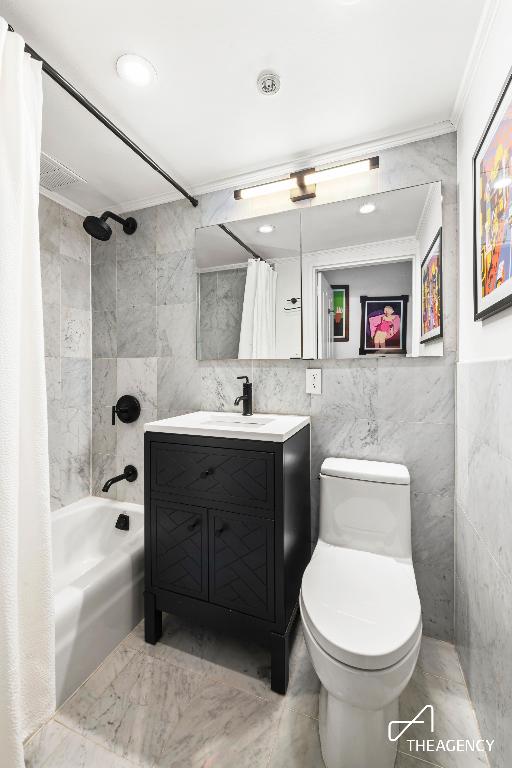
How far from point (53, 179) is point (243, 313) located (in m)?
1.24

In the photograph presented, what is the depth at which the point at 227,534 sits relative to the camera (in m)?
1.40

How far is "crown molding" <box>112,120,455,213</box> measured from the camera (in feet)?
5.03

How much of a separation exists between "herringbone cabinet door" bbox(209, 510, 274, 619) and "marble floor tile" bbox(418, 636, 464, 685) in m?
0.73

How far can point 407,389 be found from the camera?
5.28ft

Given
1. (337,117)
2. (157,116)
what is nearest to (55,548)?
(157,116)

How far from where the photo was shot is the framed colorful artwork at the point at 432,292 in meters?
1.53

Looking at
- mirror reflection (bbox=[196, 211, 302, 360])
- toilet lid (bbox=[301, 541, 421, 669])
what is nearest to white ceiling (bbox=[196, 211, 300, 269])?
mirror reflection (bbox=[196, 211, 302, 360])

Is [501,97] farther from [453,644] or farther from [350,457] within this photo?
[453,644]

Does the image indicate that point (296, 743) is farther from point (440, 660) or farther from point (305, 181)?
point (305, 181)

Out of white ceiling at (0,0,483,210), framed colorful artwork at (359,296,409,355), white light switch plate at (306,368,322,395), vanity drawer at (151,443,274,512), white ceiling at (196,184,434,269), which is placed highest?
white ceiling at (0,0,483,210)

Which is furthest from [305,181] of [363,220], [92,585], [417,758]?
[417,758]

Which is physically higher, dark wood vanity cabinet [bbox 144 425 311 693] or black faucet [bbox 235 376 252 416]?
black faucet [bbox 235 376 252 416]

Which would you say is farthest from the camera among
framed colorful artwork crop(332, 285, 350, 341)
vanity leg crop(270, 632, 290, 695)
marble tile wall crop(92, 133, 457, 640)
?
framed colorful artwork crop(332, 285, 350, 341)

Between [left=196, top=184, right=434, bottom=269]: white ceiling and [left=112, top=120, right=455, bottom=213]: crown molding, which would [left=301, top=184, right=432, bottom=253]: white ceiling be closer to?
[left=196, top=184, right=434, bottom=269]: white ceiling
